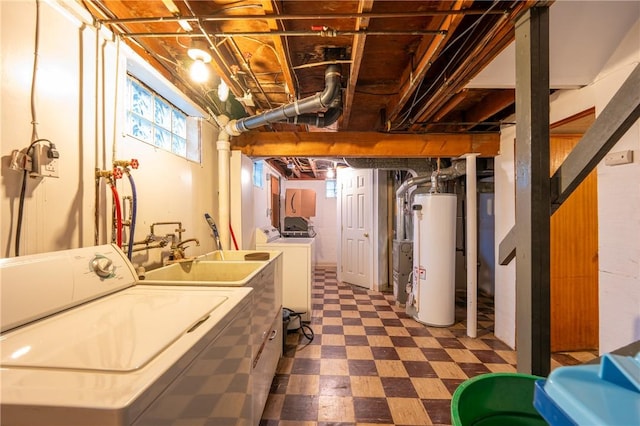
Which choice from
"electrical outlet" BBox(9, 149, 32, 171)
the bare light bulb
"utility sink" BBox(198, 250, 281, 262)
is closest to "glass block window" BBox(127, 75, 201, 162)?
the bare light bulb

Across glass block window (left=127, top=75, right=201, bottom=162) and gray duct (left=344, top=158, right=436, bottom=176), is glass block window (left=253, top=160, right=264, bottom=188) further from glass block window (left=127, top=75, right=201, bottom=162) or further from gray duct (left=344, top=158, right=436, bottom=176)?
glass block window (left=127, top=75, right=201, bottom=162)

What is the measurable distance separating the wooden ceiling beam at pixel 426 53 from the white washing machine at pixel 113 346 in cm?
154

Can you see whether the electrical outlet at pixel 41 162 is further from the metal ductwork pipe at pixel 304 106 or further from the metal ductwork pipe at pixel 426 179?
the metal ductwork pipe at pixel 426 179

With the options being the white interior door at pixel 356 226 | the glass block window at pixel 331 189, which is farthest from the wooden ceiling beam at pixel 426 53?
the glass block window at pixel 331 189

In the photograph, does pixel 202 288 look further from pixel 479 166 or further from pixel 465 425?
pixel 479 166

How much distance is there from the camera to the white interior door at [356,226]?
464cm

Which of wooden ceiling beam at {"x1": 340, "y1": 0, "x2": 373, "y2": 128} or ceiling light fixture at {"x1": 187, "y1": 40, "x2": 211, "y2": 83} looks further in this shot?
ceiling light fixture at {"x1": 187, "y1": 40, "x2": 211, "y2": 83}

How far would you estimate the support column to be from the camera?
1065mm

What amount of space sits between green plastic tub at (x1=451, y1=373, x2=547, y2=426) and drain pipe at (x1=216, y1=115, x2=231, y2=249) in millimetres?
2293

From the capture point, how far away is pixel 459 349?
2.57 m

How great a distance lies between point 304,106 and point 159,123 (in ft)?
3.30

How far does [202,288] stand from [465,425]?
1045mm

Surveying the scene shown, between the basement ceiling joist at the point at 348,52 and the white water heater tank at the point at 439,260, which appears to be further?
the white water heater tank at the point at 439,260

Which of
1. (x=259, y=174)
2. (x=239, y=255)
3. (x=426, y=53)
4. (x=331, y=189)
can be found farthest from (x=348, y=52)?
(x=331, y=189)
